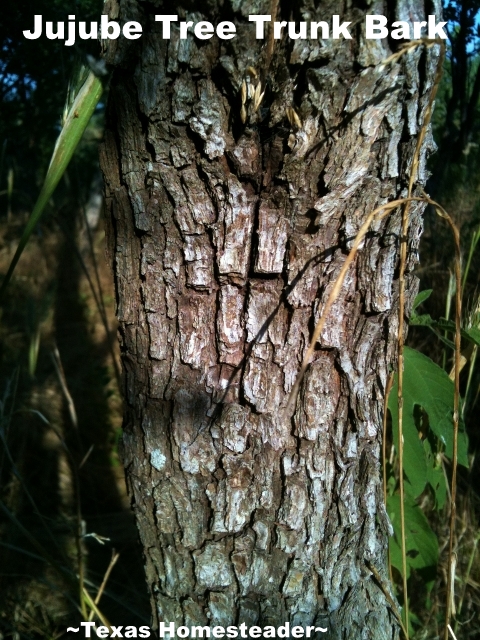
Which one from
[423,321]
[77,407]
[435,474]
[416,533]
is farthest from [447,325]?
[77,407]

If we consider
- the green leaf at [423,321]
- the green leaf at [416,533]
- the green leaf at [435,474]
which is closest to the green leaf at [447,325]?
the green leaf at [423,321]

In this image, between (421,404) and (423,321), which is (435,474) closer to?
(421,404)

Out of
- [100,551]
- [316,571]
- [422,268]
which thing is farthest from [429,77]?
[100,551]

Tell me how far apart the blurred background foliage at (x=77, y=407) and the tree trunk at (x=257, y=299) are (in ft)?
0.58

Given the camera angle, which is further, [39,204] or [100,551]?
[100,551]

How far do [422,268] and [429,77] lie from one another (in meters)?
1.16

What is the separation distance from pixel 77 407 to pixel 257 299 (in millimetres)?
2211

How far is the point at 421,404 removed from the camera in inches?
40.3

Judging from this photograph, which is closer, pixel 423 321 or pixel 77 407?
pixel 423 321

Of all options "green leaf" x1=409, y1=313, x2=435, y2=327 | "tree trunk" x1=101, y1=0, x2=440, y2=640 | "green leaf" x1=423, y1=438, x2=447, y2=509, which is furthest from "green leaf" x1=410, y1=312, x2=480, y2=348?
"green leaf" x1=423, y1=438, x2=447, y2=509

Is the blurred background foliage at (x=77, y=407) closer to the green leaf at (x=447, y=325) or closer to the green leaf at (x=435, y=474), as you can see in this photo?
the green leaf at (x=447, y=325)

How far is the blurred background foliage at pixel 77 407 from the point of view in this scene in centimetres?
152

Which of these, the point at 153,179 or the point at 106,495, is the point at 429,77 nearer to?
the point at 153,179

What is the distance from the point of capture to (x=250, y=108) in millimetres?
753
